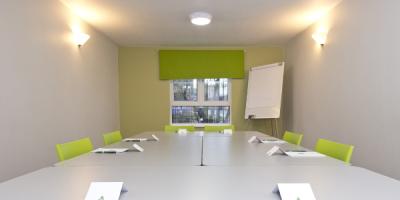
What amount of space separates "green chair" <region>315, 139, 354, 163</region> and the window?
4012mm

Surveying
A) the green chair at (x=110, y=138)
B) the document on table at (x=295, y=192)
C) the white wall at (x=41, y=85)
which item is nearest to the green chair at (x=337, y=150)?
the document on table at (x=295, y=192)

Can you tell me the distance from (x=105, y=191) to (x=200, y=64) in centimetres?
529

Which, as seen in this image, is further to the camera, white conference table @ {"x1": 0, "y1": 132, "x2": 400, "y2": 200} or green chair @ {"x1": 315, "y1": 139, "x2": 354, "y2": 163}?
green chair @ {"x1": 315, "y1": 139, "x2": 354, "y2": 163}

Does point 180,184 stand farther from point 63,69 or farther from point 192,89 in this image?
point 192,89

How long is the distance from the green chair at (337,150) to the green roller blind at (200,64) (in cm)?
397

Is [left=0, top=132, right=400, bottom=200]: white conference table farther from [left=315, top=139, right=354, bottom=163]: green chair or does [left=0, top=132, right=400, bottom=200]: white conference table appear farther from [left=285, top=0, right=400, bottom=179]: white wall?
[left=285, top=0, right=400, bottom=179]: white wall

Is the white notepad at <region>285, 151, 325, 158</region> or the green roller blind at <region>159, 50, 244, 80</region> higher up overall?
the green roller blind at <region>159, 50, 244, 80</region>

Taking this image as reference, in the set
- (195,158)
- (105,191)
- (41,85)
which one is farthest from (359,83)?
(41,85)

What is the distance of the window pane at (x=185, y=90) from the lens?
634 centimetres

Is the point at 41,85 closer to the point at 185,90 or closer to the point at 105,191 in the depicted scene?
the point at 105,191

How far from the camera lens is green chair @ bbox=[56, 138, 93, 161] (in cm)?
202

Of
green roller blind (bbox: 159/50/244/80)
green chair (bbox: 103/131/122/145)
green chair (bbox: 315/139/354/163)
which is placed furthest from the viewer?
A: green roller blind (bbox: 159/50/244/80)

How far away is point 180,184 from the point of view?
46.3 inches

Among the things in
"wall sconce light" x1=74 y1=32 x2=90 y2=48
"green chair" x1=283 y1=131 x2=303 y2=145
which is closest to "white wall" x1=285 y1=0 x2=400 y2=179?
"green chair" x1=283 y1=131 x2=303 y2=145
